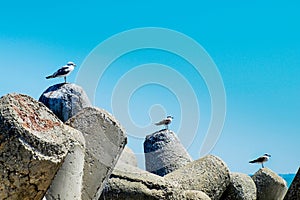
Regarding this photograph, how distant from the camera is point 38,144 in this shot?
2955 millimetres

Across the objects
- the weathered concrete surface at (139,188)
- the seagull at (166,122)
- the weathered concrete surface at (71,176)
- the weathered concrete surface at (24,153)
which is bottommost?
the weathered concrete surface at (24,153)

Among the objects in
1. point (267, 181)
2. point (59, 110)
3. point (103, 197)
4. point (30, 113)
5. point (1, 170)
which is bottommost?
point (1, 170)

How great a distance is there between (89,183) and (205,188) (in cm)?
256

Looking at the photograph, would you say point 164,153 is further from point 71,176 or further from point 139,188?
point 71,176

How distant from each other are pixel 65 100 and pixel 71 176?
387 centimetres

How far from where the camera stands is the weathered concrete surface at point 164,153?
26.8 feet

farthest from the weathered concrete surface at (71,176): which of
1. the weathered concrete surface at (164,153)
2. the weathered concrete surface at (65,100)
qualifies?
the weathered concrete surface at (164,153)

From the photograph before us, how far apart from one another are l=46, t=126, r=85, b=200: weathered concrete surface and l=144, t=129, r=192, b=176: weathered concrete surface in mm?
3987

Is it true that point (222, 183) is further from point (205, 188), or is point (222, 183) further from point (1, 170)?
point (1, 170)

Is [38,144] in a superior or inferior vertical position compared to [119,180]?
inferior

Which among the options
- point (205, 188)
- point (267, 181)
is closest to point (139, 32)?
point (205, 188)

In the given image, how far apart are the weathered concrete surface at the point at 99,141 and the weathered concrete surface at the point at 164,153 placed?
3.40 m

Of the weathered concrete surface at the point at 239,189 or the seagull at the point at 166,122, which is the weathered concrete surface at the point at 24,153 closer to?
the weathered concrete surface at the point at 239,189

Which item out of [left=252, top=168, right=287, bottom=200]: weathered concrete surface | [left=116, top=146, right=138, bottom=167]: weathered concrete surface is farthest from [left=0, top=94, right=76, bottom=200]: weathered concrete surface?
[left=252, top=168, right=287, bottom=200]: weathered concrete surface
